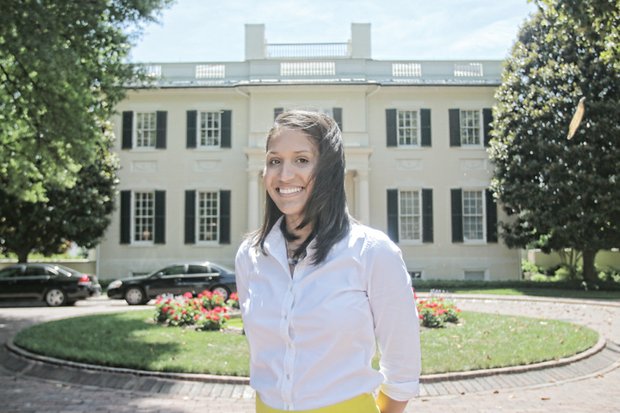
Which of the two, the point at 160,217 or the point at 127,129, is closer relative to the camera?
the point at 160,217

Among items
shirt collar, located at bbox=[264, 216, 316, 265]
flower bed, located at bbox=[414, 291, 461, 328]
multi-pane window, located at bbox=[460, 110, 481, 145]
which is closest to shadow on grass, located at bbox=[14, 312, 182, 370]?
flower bed, located at bbox=[414, 291, 461, 328]

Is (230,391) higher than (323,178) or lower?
lower

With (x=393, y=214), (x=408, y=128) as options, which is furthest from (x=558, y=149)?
(x=393, y=214)

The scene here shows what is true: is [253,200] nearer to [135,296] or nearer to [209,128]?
[209,128]

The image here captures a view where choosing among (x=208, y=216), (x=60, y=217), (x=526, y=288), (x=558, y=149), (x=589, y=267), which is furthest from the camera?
(x=208, y=216)

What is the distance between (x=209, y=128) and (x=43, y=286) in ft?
37.2

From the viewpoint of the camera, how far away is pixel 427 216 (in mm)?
26906

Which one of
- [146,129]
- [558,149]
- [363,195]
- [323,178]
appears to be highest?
[146,129]

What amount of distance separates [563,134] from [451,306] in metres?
12.7

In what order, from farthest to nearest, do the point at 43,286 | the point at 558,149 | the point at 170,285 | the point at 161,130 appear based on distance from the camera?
the point at 161,130
the point at 558,149
the point at 170,285
the point at 43,286

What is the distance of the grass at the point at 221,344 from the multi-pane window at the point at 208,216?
1435 centimetres

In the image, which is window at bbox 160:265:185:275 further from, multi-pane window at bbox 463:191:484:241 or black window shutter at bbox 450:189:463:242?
multi-pane window at bbox 463:191:484:241

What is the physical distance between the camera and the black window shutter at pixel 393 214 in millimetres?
26734

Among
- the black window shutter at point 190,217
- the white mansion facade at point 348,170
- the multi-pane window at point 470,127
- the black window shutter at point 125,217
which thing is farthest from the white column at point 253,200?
the multi-pane window at point 470,127
